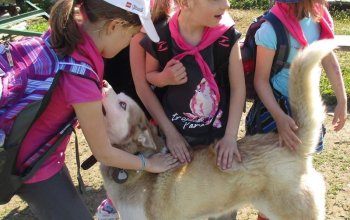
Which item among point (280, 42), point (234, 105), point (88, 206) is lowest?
point (88, 206)

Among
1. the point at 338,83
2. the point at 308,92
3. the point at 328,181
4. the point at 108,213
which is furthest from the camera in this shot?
the point at 328,181

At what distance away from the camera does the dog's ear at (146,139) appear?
2426 millimetres

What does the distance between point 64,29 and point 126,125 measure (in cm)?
66

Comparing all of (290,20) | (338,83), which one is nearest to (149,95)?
(290,20)

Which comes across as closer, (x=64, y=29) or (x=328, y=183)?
(x=64, y=29)

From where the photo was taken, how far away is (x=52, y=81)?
1903mm

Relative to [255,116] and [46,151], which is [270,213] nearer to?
[255,116]

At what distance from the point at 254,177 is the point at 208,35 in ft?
2.65

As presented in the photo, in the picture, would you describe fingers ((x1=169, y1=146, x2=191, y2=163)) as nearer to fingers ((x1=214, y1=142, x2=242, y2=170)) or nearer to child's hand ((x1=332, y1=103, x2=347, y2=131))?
fingers ((x1=214, y1=142, x2=242, y2=170))

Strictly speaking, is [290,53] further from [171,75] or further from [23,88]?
[23,88]

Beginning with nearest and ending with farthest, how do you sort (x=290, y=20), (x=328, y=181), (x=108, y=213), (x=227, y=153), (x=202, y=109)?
(x=227, y=153), (x=290, y=20), (x=202, y=109), (x=108, y=213), (x=328, y=181)

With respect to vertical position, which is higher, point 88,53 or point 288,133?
point 88,53

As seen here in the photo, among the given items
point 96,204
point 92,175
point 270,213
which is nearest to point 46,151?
point 270,213

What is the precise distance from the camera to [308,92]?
2.29 metres
